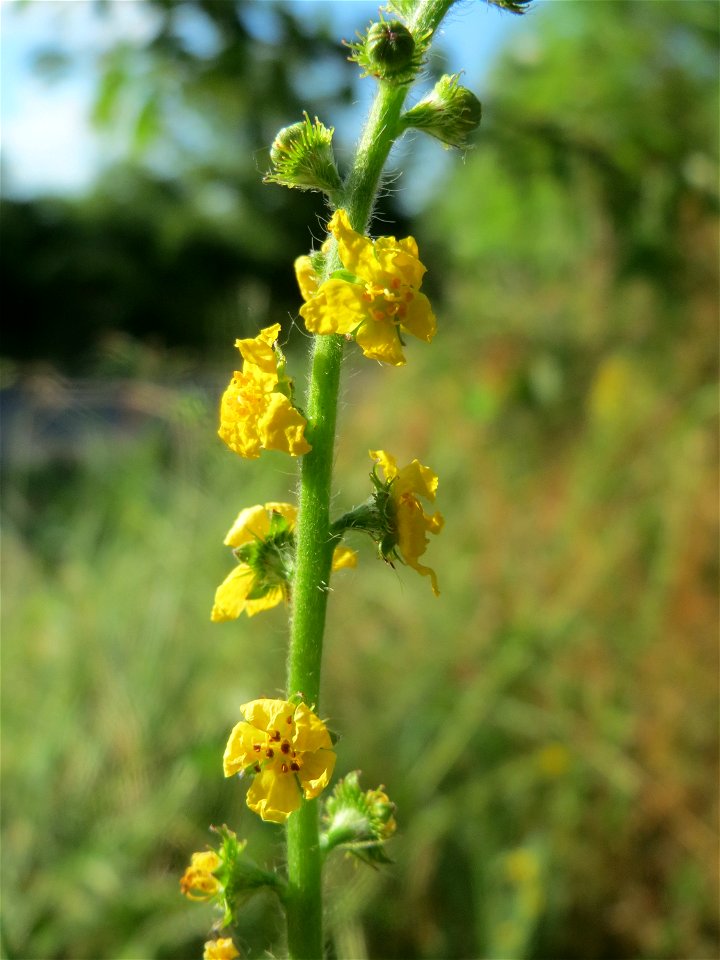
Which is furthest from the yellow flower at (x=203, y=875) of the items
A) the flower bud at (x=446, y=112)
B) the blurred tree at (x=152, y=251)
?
the blurred tree at (x=152, y=251)

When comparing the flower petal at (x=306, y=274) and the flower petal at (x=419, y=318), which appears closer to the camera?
the flower petal at (x=419, y=318)

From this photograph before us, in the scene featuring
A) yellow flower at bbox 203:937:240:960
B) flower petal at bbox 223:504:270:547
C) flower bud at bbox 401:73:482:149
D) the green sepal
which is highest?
flower bud at bbox 401:73:482:149

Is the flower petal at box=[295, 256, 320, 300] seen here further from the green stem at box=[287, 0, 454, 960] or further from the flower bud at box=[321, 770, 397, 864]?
the flower bud at box=[321, 770, 397, 864]

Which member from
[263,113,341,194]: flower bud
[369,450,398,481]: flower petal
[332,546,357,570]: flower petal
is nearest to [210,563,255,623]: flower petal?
[332,546,357,570]: flower petal

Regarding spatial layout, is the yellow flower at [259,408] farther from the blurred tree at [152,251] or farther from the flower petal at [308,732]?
the blurred tree at [152,251]

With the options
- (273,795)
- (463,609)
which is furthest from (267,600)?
(463,609)

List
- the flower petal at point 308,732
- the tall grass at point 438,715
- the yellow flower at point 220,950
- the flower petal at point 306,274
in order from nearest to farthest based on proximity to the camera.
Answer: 1. the flower petal at point 308,732
2. the yellow flower at point 220,950
3. the flower petal at point 306,274
4. the tall grass at point 438,715
